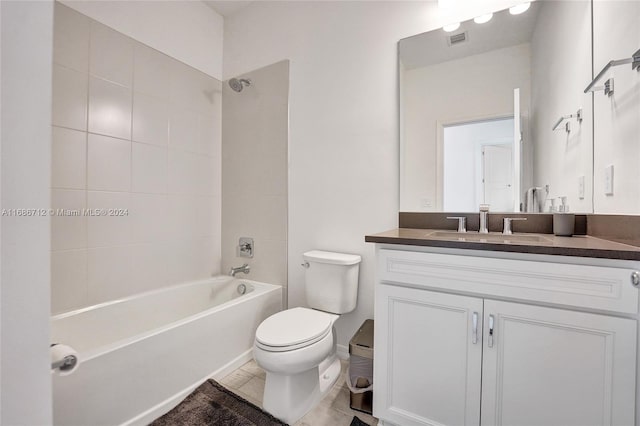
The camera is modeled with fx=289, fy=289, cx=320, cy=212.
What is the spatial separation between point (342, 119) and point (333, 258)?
3.07 ft

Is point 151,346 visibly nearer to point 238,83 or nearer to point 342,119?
point 342,119

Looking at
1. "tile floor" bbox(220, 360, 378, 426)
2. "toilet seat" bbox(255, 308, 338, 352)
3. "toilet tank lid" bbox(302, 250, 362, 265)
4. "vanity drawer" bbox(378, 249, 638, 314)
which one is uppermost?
"vanity drawer" bbox(378, 249, 638, 314)

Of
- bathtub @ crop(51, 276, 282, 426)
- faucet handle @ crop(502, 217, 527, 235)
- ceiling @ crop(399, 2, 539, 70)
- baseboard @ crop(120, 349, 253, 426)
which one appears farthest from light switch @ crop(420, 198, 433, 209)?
baseboard @ crop(120, 349, 253, 426)

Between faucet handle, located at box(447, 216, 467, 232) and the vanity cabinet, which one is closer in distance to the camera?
the vanity cabinet

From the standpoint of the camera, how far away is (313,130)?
6.79 ft

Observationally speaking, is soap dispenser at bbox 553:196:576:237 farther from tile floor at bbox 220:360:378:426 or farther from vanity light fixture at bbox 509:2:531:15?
tile floor at bbox 220:360:378:426

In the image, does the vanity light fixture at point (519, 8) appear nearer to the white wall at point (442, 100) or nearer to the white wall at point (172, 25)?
the white wall at point (442, 100)

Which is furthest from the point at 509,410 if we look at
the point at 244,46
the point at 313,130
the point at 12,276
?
the point at 244,46

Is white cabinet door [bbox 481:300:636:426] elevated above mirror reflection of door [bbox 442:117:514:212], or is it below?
below

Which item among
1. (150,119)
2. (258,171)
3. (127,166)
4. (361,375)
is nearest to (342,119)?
(258,171)

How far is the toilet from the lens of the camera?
4.45 feet

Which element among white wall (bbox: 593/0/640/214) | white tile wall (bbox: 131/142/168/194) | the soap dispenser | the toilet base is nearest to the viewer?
white wall (bbox: 593/0/640/214)

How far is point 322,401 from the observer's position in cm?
154

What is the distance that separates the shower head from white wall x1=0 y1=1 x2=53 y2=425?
208 centimetres
